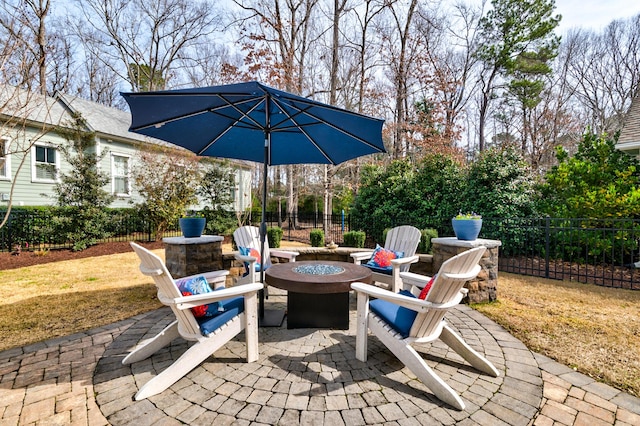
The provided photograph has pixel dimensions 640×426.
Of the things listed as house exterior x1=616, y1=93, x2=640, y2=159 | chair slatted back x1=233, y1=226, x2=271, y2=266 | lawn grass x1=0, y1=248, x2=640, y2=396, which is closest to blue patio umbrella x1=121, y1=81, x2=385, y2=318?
chair slatted back x1=233, y1=226, x2=271, y2=266

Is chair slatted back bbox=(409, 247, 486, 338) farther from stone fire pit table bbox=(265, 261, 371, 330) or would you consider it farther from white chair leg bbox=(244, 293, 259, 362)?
white chair leg bbox=(244, 293, 259, 362)

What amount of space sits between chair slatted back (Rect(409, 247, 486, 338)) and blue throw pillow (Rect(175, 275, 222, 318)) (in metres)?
1.45

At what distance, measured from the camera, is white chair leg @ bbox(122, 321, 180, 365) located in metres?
2.37

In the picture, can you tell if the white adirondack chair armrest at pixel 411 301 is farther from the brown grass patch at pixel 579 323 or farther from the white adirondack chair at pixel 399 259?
the brown grass patch at pixel 579 323

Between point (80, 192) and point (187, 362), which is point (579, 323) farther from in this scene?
point (80, 192)

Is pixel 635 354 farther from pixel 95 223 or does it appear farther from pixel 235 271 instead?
pixel 95 223

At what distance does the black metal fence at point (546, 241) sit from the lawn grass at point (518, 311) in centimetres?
62

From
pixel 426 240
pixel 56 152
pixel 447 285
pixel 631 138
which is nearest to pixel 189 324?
pixel 447 285

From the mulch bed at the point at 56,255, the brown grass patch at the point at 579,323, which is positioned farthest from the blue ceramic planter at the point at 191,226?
the mulch bed at the point at 56,255

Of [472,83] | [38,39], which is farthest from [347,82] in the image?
[38,39]

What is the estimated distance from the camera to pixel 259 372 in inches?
89.7

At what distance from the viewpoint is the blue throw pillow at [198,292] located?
229cm

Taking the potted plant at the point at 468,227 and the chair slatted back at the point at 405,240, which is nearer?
the potted plant at the point at 468,227

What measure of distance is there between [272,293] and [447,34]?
1574 cm
